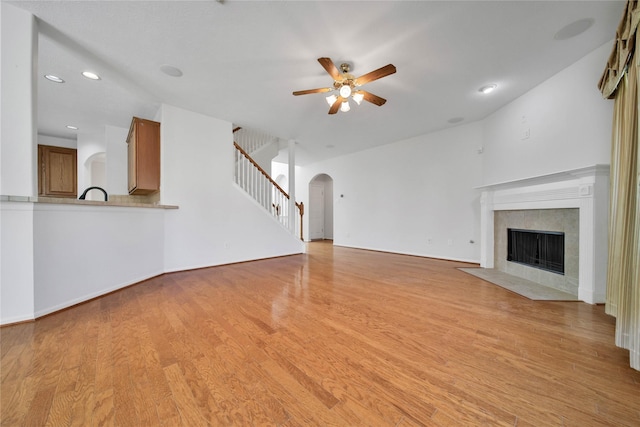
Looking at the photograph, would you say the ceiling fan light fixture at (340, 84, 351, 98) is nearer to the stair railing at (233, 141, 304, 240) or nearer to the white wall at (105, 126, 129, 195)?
the stair railing at (233, 141, 304, 240)

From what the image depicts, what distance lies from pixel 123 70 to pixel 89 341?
319cm

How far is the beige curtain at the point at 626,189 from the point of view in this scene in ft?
4.80

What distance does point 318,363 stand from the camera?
1.46 m

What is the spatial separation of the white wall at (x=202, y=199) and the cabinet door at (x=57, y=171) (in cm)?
309

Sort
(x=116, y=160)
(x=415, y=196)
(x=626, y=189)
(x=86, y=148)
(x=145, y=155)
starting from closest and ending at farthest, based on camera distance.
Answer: (x=626, y=189)
(x=145, y=155)
(x=116, y=160)
(x=86, y=148)
(x=415, y=196)

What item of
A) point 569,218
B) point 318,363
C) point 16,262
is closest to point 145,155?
point 16,262

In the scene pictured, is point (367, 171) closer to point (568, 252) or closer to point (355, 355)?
point (568, 252)

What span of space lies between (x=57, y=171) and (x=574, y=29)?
8.72 meters

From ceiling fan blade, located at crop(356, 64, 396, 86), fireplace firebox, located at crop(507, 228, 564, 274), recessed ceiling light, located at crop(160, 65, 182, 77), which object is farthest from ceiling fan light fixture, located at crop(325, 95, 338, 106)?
fireplace firebox, located at crop(507, 228, 564, 274)

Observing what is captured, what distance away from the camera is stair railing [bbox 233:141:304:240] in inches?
191

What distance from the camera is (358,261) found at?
15.6 feet

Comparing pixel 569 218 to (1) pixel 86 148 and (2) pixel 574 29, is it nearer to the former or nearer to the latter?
(2) pixel 574 29

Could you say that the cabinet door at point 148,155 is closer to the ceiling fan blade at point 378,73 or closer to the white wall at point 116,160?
the white wall at point 116,160

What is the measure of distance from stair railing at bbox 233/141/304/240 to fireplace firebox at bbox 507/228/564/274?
14.2 ft
